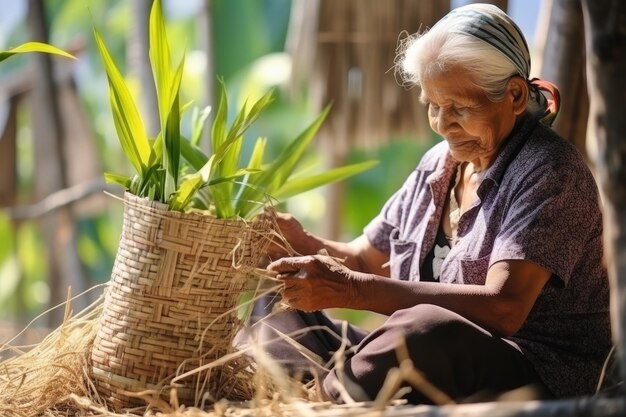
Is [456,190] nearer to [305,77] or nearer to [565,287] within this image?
[565,287]

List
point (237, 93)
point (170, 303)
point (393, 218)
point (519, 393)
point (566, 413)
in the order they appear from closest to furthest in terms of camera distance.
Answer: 1. point (566, 413)
2. point (519, 393)
3. point (170, 303)
4. point (393, 218)
5. point (237, 93)

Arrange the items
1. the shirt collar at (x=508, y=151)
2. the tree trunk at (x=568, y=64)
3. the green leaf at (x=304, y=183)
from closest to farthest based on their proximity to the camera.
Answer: the shirt collar at (x=508, y=151)
the green leaf at (x=304, y=183)
the tree trunk at (x=568, y=64)

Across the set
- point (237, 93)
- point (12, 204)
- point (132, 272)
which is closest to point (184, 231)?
point (132, 272)

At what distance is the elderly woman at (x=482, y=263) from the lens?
8.50 feet

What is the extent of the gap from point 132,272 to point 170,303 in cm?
12

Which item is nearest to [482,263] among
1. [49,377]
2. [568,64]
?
[49,377]

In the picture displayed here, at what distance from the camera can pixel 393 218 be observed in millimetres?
3354

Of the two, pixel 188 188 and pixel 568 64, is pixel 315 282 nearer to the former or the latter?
pixel 188 188

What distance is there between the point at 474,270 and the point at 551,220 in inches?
10.1

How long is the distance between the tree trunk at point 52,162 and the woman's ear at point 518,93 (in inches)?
217

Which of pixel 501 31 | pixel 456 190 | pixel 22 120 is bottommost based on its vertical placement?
pixel 22 120

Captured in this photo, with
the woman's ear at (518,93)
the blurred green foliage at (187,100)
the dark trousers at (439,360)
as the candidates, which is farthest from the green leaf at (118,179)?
the blurred green foliage at (187,100)

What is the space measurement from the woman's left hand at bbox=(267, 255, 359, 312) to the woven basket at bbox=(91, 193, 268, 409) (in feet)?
0.50

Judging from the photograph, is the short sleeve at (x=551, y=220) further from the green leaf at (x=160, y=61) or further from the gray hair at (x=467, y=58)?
the green leaf at (x=160, y=61)
